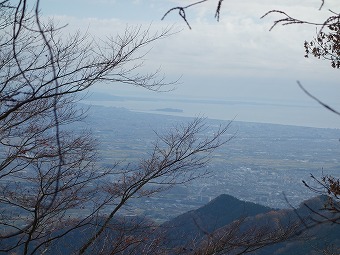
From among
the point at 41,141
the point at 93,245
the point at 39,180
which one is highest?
the point at 41,141

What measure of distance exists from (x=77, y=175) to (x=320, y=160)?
33.9 meters

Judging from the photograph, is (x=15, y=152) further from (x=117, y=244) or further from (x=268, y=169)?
(x=268, y=169)

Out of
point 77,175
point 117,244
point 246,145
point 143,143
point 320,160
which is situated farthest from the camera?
point 246,145

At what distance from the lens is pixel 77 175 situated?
5699mm

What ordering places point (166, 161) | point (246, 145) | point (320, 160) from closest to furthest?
point (166, 161)
point (320, 160)
point (246, 145)

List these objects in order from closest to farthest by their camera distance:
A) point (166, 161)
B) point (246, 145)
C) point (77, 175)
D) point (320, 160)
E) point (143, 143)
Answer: point (77, 175) < point (166, 161) < point (143, 143) < point (320, 160) < point (246, 145)

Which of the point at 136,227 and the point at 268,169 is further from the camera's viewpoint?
the point at 268,169

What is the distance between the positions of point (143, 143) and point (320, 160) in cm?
1463

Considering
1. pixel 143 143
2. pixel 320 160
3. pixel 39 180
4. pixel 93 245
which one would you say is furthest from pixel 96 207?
pixel 320 160

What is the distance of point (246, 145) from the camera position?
4572 cm

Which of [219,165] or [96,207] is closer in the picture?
[96,207]

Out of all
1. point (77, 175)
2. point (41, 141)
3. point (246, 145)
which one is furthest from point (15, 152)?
point (246, 145)

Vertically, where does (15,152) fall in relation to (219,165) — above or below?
above

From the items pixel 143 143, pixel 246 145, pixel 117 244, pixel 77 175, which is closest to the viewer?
pixel 117 244
